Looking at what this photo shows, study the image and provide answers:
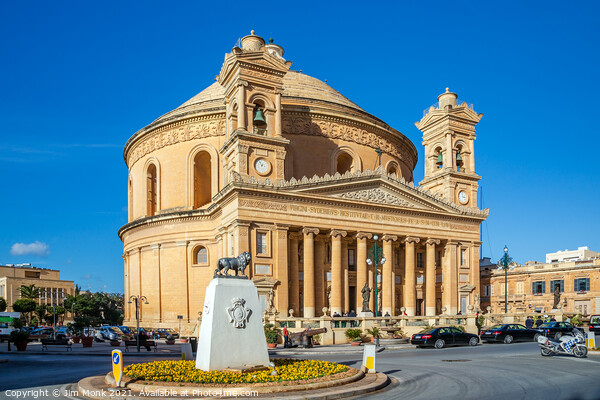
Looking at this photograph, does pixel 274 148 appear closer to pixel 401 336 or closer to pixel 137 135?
pixel 401 336

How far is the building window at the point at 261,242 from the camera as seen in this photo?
39562mm

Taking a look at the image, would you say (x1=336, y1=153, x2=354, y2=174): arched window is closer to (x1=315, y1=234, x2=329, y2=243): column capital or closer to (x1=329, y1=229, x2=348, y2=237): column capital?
(x1=315, y1=234, x2=329, y2=243): column capital

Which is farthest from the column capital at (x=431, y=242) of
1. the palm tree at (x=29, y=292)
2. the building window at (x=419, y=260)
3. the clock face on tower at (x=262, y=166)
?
the palm tree at (x=29, y=292)

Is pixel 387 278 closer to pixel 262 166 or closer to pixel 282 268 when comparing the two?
pixel 282 268

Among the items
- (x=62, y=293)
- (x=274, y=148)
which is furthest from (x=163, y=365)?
(x=62, y=293)

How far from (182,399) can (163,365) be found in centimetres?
404

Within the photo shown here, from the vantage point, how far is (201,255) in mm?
48719

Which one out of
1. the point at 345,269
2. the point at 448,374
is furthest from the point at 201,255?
the point at 448,374

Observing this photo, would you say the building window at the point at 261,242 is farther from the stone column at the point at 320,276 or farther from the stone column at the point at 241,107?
the stone column at the point at 241,107

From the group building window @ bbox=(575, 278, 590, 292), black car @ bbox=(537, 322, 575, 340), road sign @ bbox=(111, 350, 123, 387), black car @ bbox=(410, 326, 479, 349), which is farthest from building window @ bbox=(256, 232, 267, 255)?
building window @ bbox=(575, 278, 590, 292)

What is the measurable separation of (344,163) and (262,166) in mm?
14607

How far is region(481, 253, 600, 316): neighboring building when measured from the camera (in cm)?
5638

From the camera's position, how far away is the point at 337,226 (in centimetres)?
4297

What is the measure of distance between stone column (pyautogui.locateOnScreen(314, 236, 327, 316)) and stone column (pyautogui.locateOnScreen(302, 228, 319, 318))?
1.85m
